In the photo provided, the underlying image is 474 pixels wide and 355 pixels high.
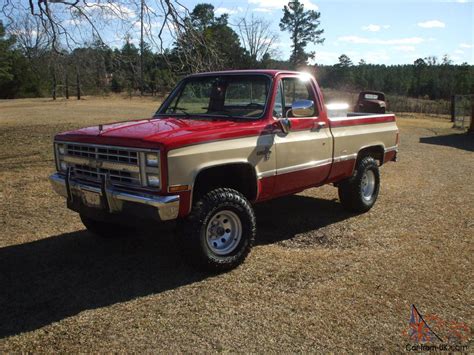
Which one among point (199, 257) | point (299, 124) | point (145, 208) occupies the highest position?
point (299, 124)

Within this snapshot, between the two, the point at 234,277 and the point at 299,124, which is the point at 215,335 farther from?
the point at 299,124

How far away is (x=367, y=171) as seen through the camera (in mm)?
6477

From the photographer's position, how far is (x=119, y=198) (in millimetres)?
3879

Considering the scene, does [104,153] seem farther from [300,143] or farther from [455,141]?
[455,141]

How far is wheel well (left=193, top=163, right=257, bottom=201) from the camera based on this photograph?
4.26 metres

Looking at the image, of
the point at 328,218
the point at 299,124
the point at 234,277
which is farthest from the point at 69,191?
the point at 328,218

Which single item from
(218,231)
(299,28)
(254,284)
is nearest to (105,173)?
(218,231)

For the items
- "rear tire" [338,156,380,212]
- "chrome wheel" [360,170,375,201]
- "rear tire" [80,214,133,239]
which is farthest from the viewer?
"chrome wheel" [360,170,375,201]

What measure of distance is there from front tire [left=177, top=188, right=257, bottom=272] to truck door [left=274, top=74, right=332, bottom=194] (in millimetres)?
670

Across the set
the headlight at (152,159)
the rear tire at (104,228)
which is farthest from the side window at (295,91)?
the rear tire at (104,228)

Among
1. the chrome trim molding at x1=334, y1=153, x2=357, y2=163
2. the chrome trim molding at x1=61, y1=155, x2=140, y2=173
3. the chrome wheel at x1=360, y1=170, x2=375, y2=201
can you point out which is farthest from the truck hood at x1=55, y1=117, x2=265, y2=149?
the chrome wheel at x1=360, y1=170, x2=375, y2=201

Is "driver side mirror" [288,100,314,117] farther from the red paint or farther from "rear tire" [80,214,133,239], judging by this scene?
"rear tire" [80,214,133,239]

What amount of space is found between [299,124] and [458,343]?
2670 millimetres

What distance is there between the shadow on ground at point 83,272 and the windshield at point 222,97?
1.50 metres
